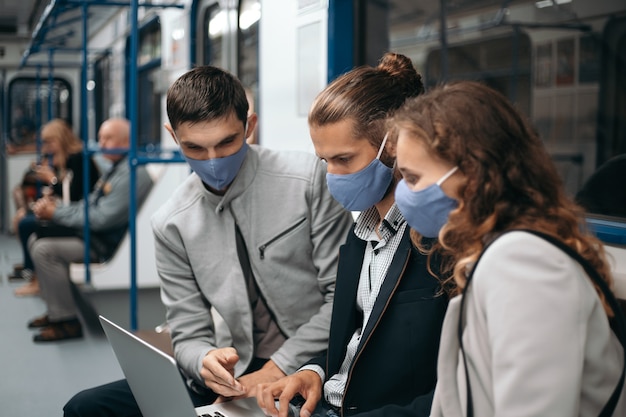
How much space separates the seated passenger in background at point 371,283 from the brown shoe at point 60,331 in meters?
3.24

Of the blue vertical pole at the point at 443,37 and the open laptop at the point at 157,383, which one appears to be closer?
the open laptop at the point at 157,383

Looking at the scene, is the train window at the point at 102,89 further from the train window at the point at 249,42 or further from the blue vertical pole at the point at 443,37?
the blue vertical pole at the point at 443,37

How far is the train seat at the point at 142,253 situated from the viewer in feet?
16.1

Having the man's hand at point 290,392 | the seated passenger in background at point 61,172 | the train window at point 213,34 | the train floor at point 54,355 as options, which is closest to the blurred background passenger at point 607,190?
the man's hand at point 290,392

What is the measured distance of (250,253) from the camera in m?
1.84

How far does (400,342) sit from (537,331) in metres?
0.49

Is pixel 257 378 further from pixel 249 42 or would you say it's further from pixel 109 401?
pixel 249 42

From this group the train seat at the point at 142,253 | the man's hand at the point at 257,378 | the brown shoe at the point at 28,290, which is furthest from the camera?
the brown shoe at the point at 28,290

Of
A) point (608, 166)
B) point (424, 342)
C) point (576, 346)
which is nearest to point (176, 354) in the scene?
point (424, 342)

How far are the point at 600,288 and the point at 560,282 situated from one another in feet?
0.33

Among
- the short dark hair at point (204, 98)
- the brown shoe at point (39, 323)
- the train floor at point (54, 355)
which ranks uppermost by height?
the short dark hair at point (204, 98)

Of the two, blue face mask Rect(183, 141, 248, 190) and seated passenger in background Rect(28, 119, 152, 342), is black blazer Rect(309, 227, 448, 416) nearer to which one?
blue face mask Rect(183, 141, 248, 190)

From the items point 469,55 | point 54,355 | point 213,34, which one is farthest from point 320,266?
point 213,34

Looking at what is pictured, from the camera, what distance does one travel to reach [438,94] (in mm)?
1173
